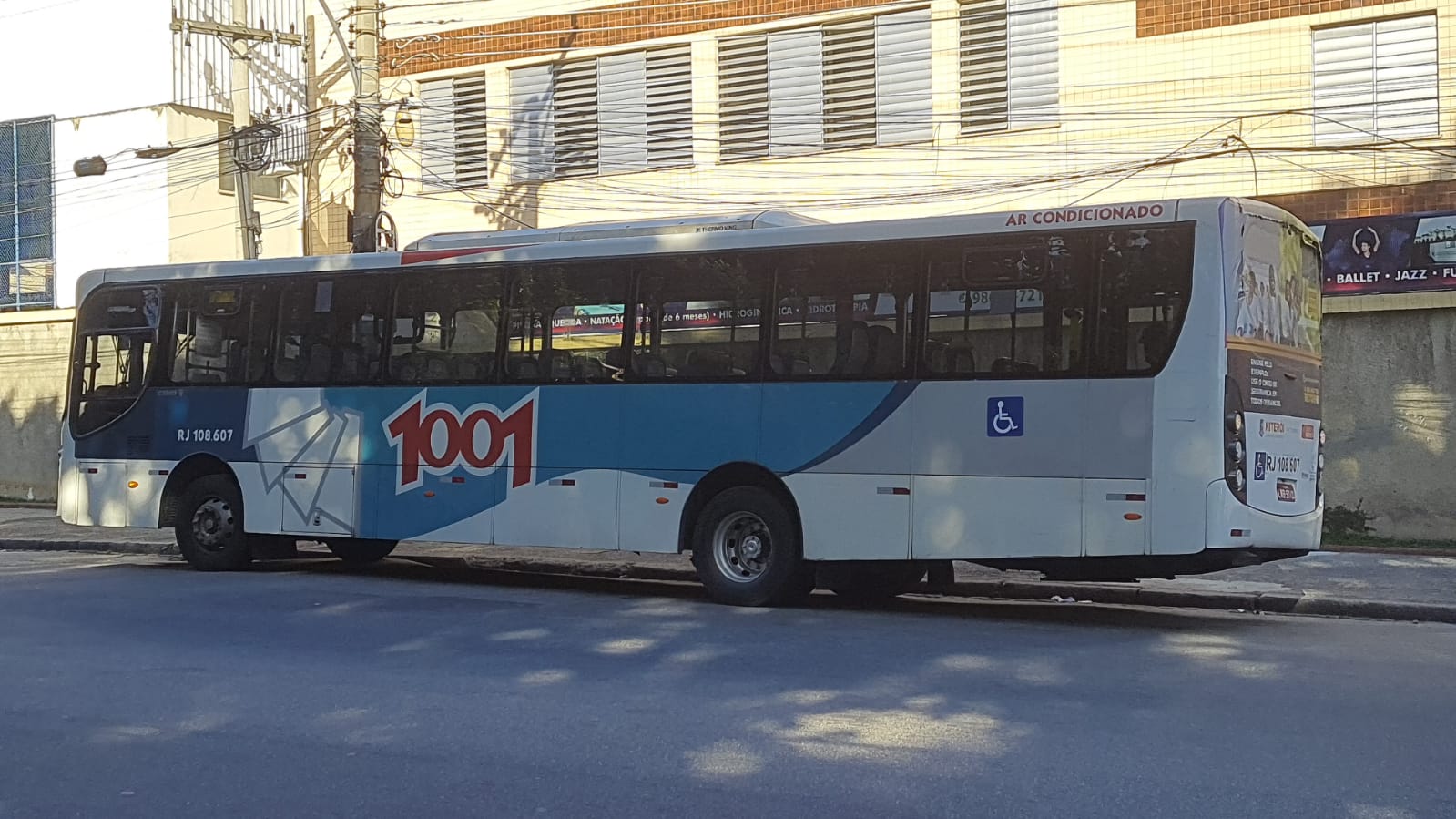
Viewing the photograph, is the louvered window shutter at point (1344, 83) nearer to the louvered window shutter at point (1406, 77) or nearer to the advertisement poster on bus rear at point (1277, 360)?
the louvered window shutter at point (1406, 77)

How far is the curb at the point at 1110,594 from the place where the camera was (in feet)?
39.6

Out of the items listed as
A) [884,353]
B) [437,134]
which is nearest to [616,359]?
[884,353]

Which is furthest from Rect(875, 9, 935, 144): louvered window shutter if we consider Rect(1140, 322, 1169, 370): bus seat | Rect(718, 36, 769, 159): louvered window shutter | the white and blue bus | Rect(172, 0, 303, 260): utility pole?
Rect(1140, 322, 1169, 370): bus seat

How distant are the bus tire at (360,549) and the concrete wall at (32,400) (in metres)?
12.8

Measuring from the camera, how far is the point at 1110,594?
13352mm

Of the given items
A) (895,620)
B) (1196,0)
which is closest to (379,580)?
(895,620)

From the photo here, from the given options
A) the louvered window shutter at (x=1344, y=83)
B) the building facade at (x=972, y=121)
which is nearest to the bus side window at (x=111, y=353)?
the building facade at (x=972, y=121)

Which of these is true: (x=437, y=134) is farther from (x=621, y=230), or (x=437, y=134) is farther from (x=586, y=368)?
(x=586, y=368)

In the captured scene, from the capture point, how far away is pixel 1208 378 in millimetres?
10102

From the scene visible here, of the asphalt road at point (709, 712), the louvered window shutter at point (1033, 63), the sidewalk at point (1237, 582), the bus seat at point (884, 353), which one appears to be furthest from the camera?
the louvered window shutter at point (1033, 63)

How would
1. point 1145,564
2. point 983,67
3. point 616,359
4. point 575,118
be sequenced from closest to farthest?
point 1145,564
point 616,359
point 983,67
point 575,118

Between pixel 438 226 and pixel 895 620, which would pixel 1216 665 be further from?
pixel 438 226

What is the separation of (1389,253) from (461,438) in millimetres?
10746

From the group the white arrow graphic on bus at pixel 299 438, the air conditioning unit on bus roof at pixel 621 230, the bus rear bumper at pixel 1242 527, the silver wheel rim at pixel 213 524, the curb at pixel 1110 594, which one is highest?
the air conditioning unit on bus roof at pixel 621 230
